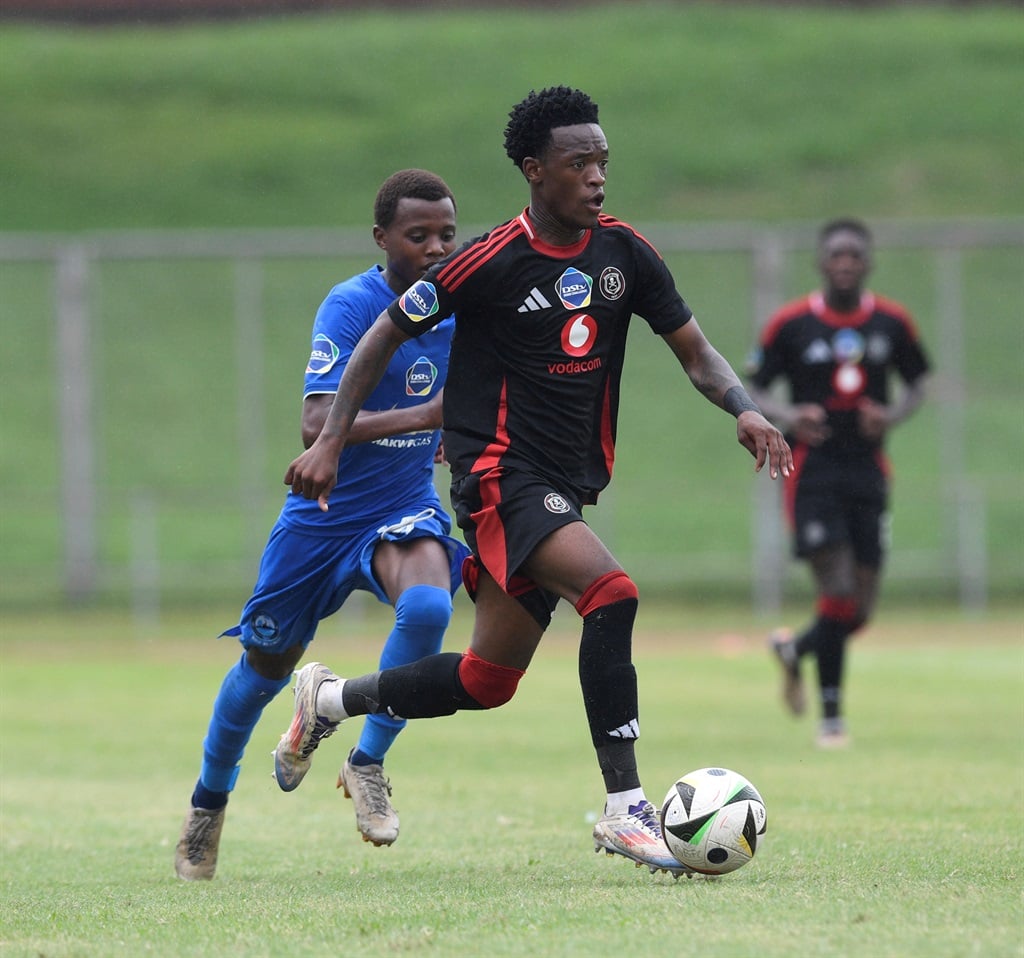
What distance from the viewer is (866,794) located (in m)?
8.23

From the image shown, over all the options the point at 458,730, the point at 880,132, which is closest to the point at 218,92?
the point at 880,132

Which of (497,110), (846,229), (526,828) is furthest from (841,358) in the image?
(497,110)

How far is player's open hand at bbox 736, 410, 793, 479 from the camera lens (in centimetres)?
568

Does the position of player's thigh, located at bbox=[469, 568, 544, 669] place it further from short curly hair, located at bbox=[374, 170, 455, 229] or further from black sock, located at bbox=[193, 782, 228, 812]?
short curly hair, located at bbox=[374, 170, 455, 229]

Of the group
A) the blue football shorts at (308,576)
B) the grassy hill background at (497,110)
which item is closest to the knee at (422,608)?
the blue football shorts at (308,576)

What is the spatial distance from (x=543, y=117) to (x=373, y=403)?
1.37 meters

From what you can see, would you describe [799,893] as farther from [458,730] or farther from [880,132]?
[880,132]

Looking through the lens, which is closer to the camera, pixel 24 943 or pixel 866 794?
pixel 24 943

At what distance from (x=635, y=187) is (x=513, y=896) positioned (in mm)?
33055

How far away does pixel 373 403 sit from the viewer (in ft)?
22.1

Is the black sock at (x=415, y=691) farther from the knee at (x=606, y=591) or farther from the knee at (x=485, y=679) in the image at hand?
the knee at (x=606, y=591)

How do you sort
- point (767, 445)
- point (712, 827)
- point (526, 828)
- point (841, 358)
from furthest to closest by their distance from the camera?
point (841, 358) → point (526, 828) → point (767, 445) → point (712, 827)

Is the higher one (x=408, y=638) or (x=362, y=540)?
(x=362, y=540)

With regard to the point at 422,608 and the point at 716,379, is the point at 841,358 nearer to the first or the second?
the point at 716,379
